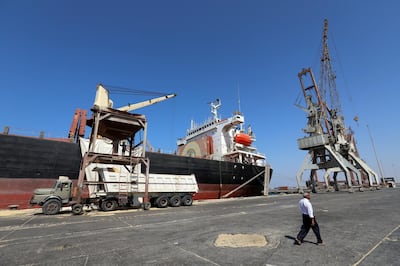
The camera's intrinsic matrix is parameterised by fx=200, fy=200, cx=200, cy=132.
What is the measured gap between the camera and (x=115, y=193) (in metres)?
16.8

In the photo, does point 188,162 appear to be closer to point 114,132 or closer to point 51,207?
point 114,132

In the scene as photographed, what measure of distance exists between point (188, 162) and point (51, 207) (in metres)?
16.2

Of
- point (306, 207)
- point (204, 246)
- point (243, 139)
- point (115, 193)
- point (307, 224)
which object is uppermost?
point (243, 139)

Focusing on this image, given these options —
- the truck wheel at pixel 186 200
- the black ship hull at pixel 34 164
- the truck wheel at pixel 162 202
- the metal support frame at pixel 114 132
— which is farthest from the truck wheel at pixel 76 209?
the truck wheel at pixel 186 200

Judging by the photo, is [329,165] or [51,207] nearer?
[51,207]

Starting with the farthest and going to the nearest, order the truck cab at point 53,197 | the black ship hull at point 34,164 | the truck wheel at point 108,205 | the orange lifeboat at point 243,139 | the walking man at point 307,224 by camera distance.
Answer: the orange lifeboat at point 243,139 → the black ship hull at point 34,164 → the truck wheel at point 108,205 → the truck cab at point 53,197 → the walking man at point 307,224

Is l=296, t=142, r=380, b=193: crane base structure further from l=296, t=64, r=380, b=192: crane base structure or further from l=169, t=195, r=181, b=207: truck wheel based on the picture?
l=169, t=195, r=181, b=207: truck wheel

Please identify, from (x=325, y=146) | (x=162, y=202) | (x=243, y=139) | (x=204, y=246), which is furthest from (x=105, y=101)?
(x=325, y=146)

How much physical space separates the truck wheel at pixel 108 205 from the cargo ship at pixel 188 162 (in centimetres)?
647

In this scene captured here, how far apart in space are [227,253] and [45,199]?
15.1m

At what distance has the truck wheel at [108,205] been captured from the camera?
53.3 feet

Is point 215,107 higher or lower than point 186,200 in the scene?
higher

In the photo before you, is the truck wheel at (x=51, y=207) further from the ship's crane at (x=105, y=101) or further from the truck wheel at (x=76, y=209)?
the ship's crane at (x=105, y=101)

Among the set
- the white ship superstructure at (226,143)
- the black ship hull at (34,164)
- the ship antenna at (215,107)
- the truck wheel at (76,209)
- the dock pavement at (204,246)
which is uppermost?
the ship antenna at (215,107)
